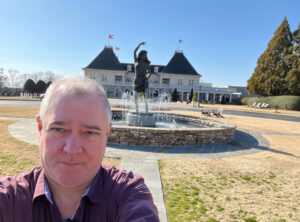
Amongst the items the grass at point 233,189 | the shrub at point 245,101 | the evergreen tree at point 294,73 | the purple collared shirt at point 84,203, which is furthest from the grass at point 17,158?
the shrub at point 245,101

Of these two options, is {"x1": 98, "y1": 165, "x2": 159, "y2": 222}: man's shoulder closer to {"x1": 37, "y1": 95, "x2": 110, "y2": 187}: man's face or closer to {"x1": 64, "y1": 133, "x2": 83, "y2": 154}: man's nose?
{"x1": 37, "y1": 95, "x2": 110, "y2": 187}: man's face

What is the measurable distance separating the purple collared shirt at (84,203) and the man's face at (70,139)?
0.46ft

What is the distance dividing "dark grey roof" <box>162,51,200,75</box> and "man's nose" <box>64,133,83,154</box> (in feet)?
184

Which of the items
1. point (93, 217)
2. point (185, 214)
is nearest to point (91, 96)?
point (93, 217)

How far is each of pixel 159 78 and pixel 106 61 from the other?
16.7 meters

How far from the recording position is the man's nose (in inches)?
42.3

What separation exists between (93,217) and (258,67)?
49812mm

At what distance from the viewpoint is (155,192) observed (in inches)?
142

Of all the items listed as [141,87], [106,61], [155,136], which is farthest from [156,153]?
[106,61]

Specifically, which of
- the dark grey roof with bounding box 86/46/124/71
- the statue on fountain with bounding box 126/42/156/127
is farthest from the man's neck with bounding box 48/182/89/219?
the dark grey roof with bounding box 86/46/124/71

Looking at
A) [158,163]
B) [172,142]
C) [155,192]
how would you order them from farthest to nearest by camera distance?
[172,142] → [158,163] → [155,192]

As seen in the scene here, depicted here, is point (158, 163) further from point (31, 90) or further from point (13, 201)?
point (31, 90)

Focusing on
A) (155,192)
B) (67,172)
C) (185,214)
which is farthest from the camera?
(155,192)

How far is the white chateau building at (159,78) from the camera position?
53406mm
